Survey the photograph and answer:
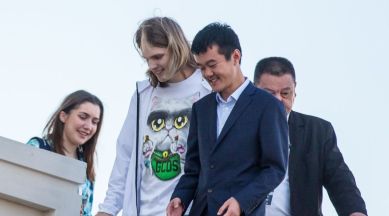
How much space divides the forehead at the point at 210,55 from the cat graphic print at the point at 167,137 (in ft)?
2.35

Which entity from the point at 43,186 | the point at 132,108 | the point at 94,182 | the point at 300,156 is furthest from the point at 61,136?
the point at 300,156

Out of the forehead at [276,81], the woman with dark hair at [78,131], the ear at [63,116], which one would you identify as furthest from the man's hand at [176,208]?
the ear at [63,116]

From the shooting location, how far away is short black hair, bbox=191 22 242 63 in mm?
4637

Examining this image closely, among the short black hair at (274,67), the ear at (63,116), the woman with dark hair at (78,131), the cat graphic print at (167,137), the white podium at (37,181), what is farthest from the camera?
the ear at (63,116)

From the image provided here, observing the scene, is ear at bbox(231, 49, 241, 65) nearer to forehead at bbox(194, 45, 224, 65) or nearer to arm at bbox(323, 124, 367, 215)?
forehead at bbox(194, 45, 224, 65)

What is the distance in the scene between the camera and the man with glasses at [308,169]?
5.33 meters

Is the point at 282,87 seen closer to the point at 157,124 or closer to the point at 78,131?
the point at 157,124

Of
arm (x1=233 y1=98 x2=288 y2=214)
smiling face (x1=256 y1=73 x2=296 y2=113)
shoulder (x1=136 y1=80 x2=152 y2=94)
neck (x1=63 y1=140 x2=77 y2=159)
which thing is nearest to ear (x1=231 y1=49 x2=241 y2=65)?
arm (x1=233 y1=98 x2=288 y2=214)

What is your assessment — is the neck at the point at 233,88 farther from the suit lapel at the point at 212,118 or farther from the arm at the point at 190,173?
the arm at the point at 190,173

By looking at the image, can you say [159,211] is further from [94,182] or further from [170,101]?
[94,182]

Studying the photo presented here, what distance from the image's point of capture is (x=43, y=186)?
5078mm

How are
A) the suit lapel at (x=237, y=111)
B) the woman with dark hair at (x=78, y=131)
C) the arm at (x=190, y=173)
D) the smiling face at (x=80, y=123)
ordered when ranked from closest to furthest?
1. the suit lapel at (x=237, y=111)
2. the arm at (x=190, y=173)
3. the woman with dark hair at (x=78, y=131)
4. the smiling face at (x=80, y=123)

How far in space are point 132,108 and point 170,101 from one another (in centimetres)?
32

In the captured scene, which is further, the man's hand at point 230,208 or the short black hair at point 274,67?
the short black hair at point 274,67
